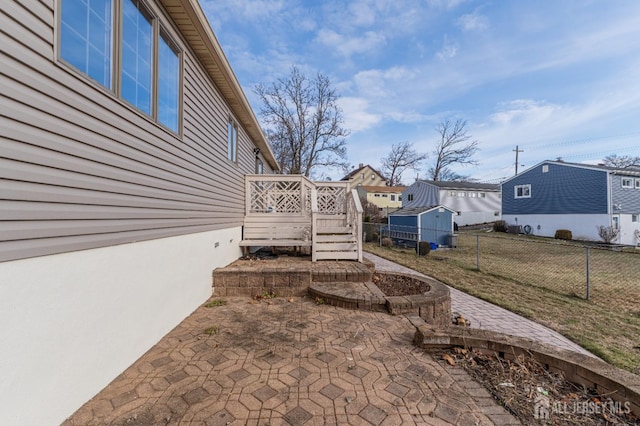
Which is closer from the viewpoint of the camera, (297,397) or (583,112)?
(297,397)

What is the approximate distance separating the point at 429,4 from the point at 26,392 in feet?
36.7

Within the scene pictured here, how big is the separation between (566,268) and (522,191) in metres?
14.9

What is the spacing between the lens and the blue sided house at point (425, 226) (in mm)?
13891

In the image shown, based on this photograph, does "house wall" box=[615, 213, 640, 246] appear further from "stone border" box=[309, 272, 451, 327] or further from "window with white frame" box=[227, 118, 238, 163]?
"window with white frame" box=[227, 118, 238, 163]

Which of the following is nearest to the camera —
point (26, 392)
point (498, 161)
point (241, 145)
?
point (26, 392)

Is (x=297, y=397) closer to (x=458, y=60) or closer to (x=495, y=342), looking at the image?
(x=495, y=342)

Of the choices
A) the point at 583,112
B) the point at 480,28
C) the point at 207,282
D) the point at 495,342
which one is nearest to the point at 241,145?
the point at 207,282

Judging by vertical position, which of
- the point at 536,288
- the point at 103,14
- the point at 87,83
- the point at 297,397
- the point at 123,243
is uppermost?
the point at 103,14

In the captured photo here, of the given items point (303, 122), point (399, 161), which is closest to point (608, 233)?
point (303, 122)

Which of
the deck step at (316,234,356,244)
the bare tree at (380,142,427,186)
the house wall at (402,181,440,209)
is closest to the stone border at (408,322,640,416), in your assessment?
the deck step at (316,234,356,244)

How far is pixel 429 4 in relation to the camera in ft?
26.6

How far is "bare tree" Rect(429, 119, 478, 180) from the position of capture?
3391cm

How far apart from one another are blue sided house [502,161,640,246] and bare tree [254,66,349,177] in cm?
1532

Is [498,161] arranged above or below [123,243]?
above
